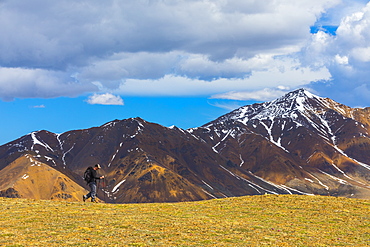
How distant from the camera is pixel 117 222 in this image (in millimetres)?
33906

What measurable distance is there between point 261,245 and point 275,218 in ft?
38.8

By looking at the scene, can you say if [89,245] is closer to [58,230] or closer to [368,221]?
[58,230]

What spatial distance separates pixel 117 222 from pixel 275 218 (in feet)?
46.5

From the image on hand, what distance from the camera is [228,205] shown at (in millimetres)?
45781

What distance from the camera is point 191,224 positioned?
112 feet

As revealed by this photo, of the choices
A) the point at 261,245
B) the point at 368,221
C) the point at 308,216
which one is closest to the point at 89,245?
the point at 261,245

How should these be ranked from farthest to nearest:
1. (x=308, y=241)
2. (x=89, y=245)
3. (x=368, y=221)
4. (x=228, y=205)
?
(x=228, y=205) → (x=368, y=221) → (x=308, y=241) → (x=89, y=245)

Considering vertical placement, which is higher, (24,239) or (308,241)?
(24,239)

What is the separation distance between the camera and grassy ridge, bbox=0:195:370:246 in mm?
28156

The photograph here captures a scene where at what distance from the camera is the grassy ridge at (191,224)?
92.4 feet

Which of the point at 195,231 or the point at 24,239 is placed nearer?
the point at 24,239

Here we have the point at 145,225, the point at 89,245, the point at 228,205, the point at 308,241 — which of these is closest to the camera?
the point at 89,245

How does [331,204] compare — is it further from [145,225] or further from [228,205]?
[145,225]

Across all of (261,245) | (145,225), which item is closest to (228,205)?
(145,225)
